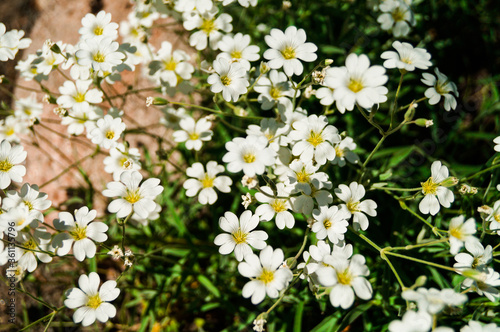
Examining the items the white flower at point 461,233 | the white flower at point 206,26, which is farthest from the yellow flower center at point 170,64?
the white flower at point 461,233

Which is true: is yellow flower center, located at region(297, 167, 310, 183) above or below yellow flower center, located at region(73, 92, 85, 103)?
below

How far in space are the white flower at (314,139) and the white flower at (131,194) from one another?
86cm

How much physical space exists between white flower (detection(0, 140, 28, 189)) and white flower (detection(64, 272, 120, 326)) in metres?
0.74

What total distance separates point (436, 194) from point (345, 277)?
0.81 meters

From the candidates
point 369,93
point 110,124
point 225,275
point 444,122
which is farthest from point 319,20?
point 225,275

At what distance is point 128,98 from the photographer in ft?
13.0

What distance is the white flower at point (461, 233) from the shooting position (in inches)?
75.2

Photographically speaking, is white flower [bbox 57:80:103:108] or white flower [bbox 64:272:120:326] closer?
white flower [bbox 64:272:120:326]

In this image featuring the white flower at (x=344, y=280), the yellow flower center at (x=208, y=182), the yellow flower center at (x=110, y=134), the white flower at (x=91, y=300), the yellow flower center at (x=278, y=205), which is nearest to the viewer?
the white flower at (x=344, y=280)

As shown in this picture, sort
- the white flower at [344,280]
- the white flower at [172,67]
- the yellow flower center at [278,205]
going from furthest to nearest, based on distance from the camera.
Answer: the white flower at [172,67], the yellow flower center at [278,205], the white flower at [344,280]

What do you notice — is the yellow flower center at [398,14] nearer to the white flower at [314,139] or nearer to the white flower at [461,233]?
the white flower at [314,139]

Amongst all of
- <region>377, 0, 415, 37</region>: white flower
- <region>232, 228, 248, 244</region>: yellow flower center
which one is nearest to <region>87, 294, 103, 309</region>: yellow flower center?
<region>232, 228, 248, 244</region>: yellow flower center

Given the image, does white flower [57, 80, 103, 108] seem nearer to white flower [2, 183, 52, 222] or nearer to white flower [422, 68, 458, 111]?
white flower [2, 183, 52, 222]

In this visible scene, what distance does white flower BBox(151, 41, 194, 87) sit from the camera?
9.37 ft
